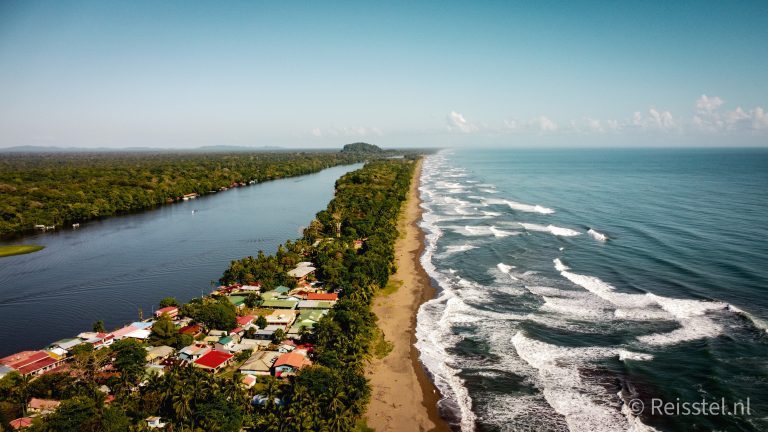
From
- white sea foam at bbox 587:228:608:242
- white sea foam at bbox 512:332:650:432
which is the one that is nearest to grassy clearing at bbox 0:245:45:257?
white sea foam at bbox 512:332:650:432

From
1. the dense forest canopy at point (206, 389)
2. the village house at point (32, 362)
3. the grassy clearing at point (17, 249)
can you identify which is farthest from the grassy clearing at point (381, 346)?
the grassy clearing at point (17, 249)

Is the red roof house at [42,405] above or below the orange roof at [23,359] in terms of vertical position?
below

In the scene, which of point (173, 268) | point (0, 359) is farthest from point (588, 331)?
point (173, 268)

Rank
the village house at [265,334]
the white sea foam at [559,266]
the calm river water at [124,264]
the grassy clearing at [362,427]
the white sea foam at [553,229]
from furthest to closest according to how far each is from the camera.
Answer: the white sea foam at [553,229]
the white sea foam at [559,266]
the calm river water at [124,264]
the village house at [265,334]
the grassy clearing at [362,427]

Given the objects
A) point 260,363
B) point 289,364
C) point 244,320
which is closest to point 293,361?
point 289,364

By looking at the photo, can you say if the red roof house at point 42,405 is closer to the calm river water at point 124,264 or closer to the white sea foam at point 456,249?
the calm river water at point 124,264

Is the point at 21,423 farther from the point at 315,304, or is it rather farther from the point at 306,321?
the point at 315,304
